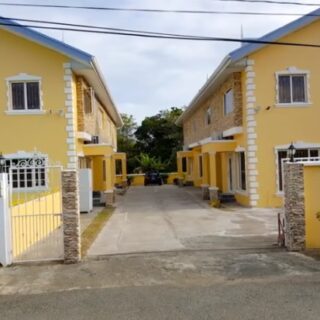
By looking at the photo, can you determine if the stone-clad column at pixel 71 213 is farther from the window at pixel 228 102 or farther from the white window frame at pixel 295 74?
the window at pixel 228 102

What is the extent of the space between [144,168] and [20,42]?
89.8ft

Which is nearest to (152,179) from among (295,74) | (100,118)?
(100,118)

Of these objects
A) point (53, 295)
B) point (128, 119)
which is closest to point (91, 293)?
point (53, 295)

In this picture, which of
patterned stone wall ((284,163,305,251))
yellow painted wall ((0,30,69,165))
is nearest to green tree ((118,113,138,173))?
yellow painted wall ((0,30,69,165))

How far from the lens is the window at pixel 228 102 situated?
21.2 m

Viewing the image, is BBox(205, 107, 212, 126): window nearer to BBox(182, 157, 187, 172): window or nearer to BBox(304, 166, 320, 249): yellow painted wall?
BBox(182, 157, 187, 172): window

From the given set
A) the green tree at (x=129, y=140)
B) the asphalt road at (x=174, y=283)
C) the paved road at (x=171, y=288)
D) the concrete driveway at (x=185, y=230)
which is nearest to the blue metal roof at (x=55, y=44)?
the concrete driveway at (x=185, y=230)

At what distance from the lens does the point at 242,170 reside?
20734mm

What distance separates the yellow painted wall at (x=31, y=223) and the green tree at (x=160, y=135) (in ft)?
126

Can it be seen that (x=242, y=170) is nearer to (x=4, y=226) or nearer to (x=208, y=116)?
(x=208, y=116)

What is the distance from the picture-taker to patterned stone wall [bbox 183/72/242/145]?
65.2ft

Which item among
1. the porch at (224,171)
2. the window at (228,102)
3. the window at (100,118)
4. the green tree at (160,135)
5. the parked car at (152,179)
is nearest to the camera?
the porch at (224,171)

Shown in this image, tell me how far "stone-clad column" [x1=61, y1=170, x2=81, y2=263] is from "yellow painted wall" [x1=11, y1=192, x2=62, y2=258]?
1.56 feet

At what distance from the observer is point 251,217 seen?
16203 mm
